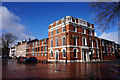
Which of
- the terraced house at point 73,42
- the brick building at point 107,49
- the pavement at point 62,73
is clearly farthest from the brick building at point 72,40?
the pavement at point 62,73

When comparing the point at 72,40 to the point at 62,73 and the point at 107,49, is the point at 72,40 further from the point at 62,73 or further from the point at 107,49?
the point at 107,49

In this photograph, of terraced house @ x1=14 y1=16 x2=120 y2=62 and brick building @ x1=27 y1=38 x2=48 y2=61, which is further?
brick building @ x1=27 y1=38 x2=48 y2=61

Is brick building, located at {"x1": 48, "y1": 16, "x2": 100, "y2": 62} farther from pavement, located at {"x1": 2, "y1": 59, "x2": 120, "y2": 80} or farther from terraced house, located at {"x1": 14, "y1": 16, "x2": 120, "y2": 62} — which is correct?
pavement, located at {"x1": 2, "y1": 59, "x2": 120, "y2": 80}

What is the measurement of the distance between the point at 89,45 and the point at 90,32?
510cm

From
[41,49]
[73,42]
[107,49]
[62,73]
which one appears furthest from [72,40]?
[107,49]

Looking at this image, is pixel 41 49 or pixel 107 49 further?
pixel 107 49

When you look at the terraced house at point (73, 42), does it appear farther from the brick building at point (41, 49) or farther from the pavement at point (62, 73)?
the pavement at point (62, 73)

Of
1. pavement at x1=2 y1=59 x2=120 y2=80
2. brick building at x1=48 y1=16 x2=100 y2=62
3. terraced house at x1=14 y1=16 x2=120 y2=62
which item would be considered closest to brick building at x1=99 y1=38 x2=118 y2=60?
terraced house at x1=14 y1=16 x2=120 y2=62

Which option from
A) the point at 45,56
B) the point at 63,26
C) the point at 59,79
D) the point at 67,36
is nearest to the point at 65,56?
the point at 67,36

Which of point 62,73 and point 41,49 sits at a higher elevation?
point 41,49

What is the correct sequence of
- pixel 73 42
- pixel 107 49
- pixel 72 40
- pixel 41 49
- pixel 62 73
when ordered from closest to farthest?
pixel 62 73
pixel 72 40
pixel 73 42
pixel 41 49
pixel 107 49

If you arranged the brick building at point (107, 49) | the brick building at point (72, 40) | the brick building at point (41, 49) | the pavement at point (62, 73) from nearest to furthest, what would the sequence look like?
the pavement at point (62, 73), the brick building at point (72, 40), the brick building at point (107, 49), the brick building at point (41, 49)

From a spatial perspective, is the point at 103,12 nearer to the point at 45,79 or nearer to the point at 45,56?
the point at 45,79

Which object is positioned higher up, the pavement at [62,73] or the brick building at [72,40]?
the brick building at [72,40]
